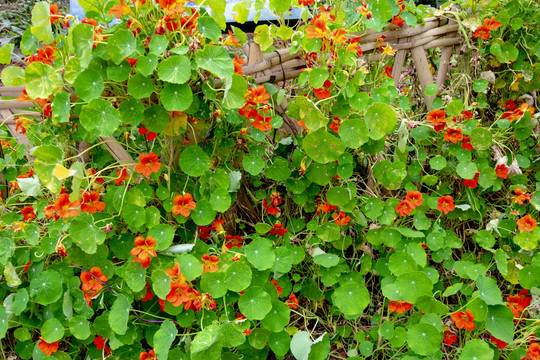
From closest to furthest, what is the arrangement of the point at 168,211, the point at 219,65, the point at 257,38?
the point at 219,65, the point at 168,211, the point at 257,38

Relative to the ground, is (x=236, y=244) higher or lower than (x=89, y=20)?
lower

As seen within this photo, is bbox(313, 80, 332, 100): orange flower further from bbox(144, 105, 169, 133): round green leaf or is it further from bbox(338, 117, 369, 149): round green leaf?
bbox(144, 105, 169, 133): round green leaf

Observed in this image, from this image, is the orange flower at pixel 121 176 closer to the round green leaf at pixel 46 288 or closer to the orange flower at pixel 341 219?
the round green leaf at pixel 46 288

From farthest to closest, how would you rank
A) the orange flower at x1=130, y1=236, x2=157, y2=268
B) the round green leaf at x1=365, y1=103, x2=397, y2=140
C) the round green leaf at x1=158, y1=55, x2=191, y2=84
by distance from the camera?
the round green leaf at x1=365, y1=103, x2=397, y2=140, the orange flower at x1=130, y1=236, x2=157, y2=268, the round green leaf at x1=158, y1=55, x2=191, y2=84

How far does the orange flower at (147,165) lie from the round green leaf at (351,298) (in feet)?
2.90

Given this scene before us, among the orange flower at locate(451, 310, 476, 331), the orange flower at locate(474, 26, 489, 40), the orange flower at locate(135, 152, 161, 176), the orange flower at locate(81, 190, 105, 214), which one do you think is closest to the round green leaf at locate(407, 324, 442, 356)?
the orange flower at locate(451, 310, 476, 331)

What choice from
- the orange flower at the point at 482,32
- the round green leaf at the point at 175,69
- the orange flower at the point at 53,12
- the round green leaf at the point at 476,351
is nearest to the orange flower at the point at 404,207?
the round green leaf at the point at 476,351

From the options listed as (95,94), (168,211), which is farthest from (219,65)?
(168,211)

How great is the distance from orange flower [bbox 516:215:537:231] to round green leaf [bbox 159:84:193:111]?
157cm

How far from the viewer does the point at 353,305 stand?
177 centimetres

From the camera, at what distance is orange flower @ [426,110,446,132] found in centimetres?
202

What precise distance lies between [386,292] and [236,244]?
0.65 meters

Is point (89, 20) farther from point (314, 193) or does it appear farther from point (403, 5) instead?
point (403, 5)

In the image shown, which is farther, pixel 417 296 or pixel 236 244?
pixel 236 244
